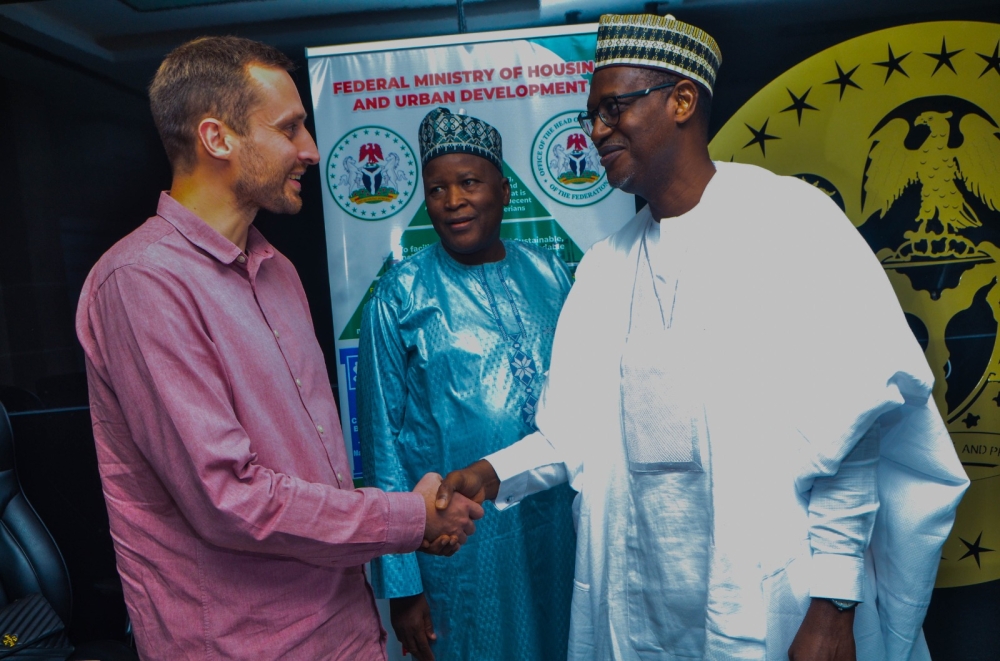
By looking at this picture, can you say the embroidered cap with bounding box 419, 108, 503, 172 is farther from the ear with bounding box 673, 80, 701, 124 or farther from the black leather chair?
the black leather chair

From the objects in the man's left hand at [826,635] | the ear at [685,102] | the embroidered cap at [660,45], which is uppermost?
the embroidered cap at [660,45]

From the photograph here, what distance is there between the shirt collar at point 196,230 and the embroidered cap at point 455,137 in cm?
94

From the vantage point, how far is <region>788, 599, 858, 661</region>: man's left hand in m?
1.52

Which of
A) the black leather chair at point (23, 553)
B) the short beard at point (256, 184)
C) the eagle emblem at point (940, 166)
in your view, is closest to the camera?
the short beard at point (256, 184)

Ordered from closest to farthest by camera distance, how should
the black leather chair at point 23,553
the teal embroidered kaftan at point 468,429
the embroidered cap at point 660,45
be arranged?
the embroidered cap at point 660,45
the teal embroidered kaftan at point 468,429
the black leather chair at point 23,553

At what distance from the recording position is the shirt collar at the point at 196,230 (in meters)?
1.46

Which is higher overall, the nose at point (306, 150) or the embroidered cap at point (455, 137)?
the embroidered cap at point (455, 137)

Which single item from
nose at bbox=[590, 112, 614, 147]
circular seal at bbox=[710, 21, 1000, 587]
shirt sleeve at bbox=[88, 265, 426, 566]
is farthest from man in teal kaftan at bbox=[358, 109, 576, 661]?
circular seal at bbox=[710, 21, 1000, 587]

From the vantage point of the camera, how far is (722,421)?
1640 millimetres

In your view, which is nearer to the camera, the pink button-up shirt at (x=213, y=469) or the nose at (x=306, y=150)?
the pink button-up shirt at (x=213, y=469)

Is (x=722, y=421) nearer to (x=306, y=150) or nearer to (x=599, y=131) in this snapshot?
(x=599, y=131)

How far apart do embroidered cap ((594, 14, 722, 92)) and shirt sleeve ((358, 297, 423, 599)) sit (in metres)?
0.97

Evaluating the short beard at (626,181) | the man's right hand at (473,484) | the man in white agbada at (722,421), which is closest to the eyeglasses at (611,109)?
the man in white agbada at (722,421)

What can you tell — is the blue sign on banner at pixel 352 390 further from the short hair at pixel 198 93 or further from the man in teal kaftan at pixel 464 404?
the short hair at pixel 198 93
